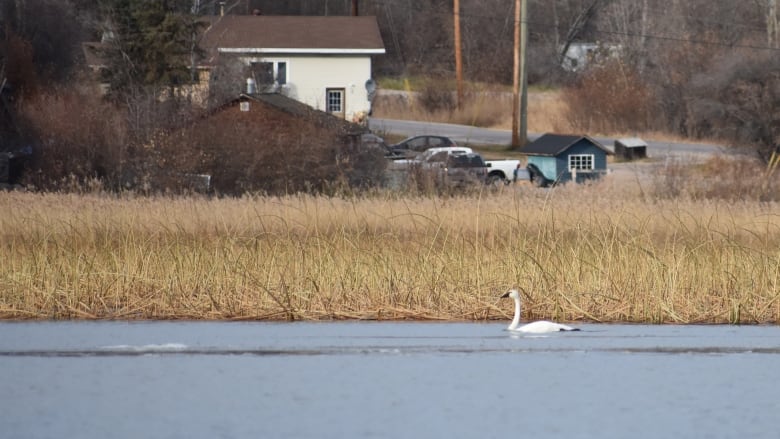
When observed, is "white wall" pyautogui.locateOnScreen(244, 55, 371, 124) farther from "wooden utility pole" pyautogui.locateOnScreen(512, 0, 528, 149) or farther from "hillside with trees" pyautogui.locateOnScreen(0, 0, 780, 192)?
"wooden utility pole" pyautogui.locateOnScreen(512, 0, 528, 149)

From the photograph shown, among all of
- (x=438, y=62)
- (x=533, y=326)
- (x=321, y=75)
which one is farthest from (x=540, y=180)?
(x=438, y=62)

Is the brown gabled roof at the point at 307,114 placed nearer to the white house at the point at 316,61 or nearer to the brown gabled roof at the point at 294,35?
the brown gabled roof at the point at 294,35

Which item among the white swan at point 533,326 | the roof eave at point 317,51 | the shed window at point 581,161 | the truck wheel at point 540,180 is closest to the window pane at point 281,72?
the roof eave at point 317,51

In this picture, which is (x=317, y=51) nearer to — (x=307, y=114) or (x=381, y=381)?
(x=307, y=114)

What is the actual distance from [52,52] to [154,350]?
40.5 metres

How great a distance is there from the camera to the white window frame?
1323 inches

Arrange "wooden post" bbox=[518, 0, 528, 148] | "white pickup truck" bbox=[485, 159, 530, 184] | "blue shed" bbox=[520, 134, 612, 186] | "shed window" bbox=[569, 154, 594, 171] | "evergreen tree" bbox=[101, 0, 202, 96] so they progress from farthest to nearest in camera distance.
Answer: "wooden post" bbox=[518, 0, 528, 148]
"evergreen tree" bbox=[101, 0, 202, 96]
"shed window" bbox=[569, 154, 594, 171]
"white pickup truck" bbox=[485, 159, 530, 184]
"blue shed" bbox=[520, 134, 612, 186]

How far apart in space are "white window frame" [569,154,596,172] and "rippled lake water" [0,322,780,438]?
21421mm

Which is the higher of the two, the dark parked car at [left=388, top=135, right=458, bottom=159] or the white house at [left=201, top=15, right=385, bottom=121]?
the white house at [left=201, top=15, right=385, bottom=121]

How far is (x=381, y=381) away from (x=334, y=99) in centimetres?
3817

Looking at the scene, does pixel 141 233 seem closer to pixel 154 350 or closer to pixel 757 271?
pixel 154 350

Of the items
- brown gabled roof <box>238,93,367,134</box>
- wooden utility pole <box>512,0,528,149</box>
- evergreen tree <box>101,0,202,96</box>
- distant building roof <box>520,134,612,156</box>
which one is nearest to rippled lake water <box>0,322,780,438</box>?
brown gabled roof <box>238,93,367,134</box>

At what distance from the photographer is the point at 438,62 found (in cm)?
6644

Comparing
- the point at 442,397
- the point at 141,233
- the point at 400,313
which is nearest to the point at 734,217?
the point at 400,313
